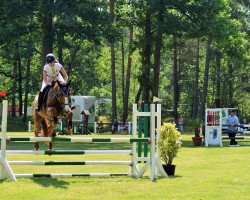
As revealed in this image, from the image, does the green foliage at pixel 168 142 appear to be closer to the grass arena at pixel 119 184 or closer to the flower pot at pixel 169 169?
the flower pot at pixel 169 169

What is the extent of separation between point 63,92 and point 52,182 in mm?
2708

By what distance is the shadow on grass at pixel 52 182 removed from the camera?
10.7 metres

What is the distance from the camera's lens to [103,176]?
12219mm

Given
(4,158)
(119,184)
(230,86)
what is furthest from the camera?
(230,86)

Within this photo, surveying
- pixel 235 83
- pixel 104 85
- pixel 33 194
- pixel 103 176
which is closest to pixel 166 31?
pixel 103 176

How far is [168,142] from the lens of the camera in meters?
12.2

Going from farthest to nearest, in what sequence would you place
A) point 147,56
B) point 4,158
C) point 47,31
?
point 147,56
point 47,31
point 4,158

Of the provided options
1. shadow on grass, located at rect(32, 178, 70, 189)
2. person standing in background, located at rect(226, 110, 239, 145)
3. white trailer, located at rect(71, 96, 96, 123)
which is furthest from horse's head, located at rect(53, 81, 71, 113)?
white trailer, located at rect(71, 96, 96, 123)

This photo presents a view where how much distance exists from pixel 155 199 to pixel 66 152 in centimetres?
303

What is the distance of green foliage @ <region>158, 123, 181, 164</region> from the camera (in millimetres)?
12188

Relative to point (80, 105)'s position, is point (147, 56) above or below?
above

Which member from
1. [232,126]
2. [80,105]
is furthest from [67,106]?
[80,105]

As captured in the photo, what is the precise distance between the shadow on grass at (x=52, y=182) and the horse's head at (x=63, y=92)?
2152 mm

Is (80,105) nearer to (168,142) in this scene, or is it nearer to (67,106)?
(67,106)
